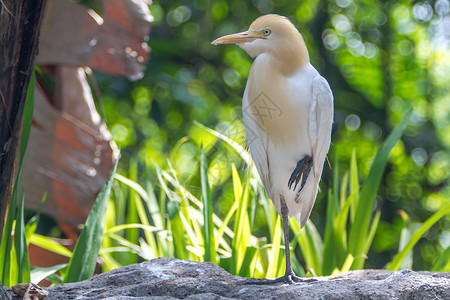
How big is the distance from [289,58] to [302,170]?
0.36 metres

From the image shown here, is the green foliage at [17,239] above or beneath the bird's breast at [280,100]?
beneath

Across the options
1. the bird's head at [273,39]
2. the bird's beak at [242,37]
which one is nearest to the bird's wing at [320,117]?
the bird's head at [273,39]

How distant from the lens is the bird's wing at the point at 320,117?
1.66m

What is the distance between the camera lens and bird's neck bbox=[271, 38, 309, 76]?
1.64 meters

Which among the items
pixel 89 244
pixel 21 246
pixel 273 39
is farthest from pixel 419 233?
pixel 21 246

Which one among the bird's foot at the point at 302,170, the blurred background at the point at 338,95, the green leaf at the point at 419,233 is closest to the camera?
the bird's foot at the point at 302,170

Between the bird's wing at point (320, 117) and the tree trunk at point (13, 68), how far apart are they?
2.62 ft

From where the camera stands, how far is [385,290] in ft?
4.41

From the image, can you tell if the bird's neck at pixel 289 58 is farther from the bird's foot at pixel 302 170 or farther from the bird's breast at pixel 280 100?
the bird's foot at pixel 302 170

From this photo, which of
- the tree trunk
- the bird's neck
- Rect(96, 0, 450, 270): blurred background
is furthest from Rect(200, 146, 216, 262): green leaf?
Rect(96, 0, 450, 270): blurred background

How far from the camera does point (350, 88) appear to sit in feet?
13.6

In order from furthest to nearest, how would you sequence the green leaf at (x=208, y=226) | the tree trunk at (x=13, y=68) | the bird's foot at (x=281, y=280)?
the green leaf at (x=208, y=226)
the bird's foot at (x=281, y=280)
the tree trunk at (x=13, y=68)

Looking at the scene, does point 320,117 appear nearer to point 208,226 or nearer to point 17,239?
point 208,226

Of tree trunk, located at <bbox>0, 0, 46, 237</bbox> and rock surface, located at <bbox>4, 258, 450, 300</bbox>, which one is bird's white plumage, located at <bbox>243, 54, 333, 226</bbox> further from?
tree trunk, located at <bbox>0, 0, 46, 237</bbox>
